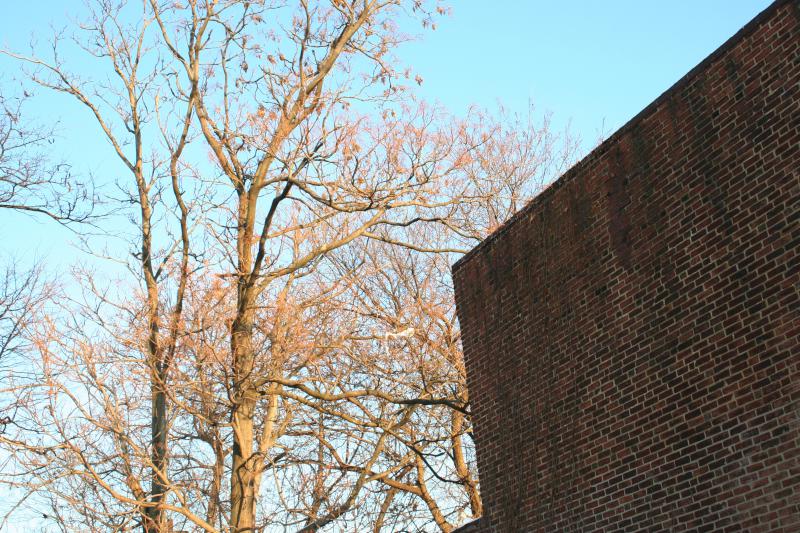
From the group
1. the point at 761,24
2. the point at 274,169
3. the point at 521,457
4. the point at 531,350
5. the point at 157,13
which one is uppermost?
the point at 157,13

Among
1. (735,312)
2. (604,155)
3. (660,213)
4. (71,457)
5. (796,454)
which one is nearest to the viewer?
(796,454)

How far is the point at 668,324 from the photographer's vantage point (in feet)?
27.2

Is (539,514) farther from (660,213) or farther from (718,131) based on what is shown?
(718,131)

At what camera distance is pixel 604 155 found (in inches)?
376

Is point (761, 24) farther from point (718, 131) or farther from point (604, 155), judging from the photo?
point (604, 155)

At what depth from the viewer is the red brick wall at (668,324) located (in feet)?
23.9

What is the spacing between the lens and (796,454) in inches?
271

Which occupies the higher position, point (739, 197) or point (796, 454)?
point (739, 197)

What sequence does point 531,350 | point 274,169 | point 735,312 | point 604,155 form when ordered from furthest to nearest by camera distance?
point 274,169
point 531,350
point 604,155
point 735,312

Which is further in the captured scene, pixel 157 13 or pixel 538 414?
pixel 157 13

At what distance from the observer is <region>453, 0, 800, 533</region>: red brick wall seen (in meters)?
7.27

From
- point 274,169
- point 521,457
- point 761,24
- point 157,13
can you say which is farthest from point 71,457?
point 761,24

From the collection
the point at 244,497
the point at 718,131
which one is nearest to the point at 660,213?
the point at 718,131

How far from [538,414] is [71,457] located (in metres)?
7.17
